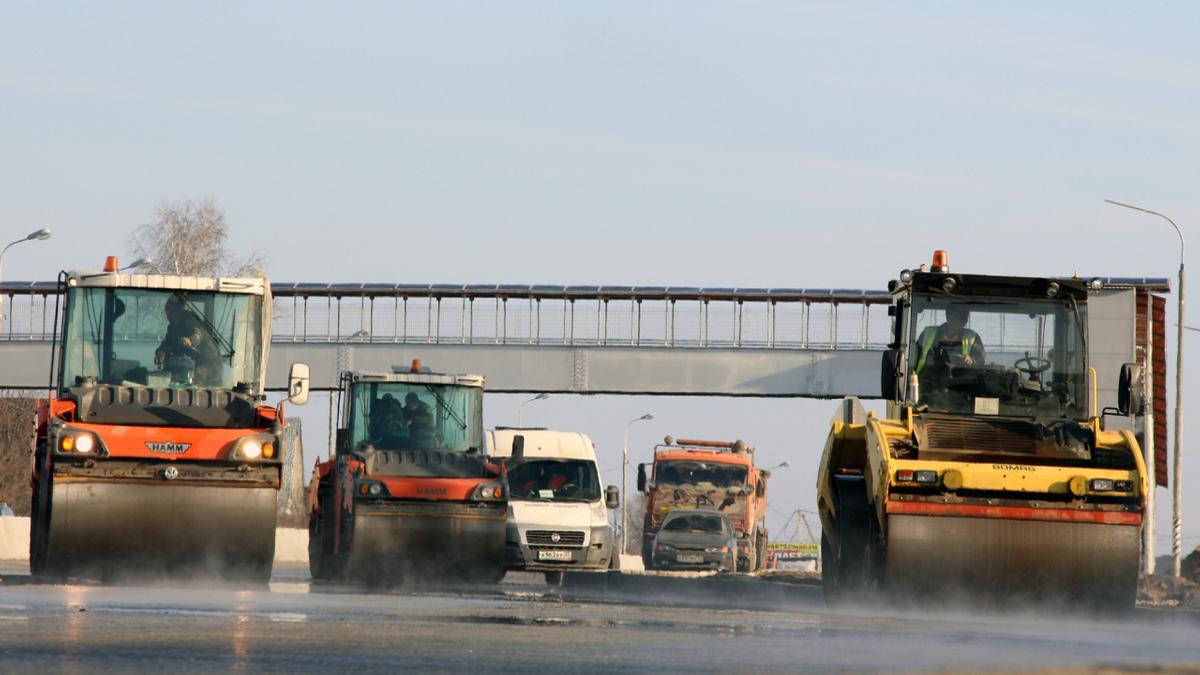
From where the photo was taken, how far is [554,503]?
26703 mm

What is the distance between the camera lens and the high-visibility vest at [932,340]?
17016 mm

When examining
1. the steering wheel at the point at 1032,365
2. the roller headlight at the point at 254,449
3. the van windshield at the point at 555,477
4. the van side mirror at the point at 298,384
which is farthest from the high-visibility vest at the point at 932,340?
the van windshield at the point at 555,477

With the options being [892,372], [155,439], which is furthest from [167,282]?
[892,372]

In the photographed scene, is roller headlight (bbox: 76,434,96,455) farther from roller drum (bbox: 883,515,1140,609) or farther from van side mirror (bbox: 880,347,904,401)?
van side mirror (bbox: 880,347,904,401)

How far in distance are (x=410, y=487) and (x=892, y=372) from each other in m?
6.68

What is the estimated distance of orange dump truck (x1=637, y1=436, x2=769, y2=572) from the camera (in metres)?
45.2

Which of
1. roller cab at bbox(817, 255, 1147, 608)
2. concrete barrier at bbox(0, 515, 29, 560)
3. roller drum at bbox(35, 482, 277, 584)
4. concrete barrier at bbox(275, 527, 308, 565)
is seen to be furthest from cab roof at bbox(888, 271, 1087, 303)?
concrete barrier at bbox(275, 527, 308, 565)

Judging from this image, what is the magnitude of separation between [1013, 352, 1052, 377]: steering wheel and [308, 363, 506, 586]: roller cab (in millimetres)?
6909

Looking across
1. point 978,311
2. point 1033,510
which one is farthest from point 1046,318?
point 1033,510

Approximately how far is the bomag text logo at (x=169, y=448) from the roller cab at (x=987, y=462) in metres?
5.95

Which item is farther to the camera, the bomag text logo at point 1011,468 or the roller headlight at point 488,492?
the roller headlight at point 488,492

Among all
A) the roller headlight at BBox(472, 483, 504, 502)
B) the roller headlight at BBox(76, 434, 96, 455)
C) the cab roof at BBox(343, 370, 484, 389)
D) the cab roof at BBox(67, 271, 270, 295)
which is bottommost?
the roller headlight at BBox(472, 483, 504, 502)

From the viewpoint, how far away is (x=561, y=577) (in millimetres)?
27453

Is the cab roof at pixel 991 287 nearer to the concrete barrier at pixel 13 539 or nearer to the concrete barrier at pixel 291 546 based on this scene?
the concrete barrier at pixel 13 539
